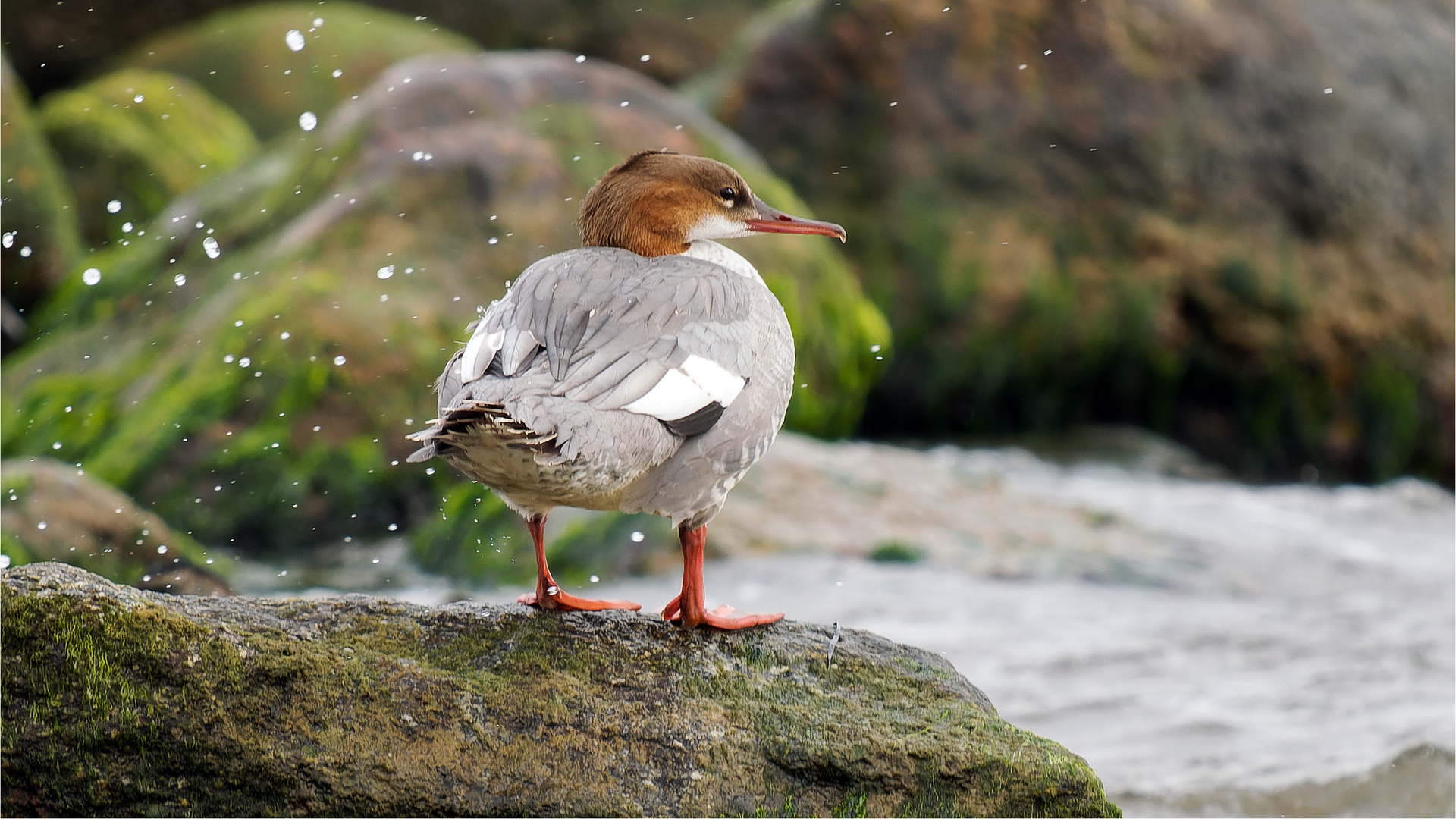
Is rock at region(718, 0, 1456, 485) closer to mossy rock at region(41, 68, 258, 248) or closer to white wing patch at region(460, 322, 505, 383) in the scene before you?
mossy rock at region(41, 68, 258, 248)

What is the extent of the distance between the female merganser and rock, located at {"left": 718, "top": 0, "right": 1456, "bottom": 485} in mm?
6351

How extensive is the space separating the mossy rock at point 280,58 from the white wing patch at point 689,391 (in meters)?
13.1

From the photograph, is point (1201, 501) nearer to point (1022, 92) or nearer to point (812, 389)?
point (812, 389)

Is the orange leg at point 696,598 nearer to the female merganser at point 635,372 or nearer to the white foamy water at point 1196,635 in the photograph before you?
the female merganser at point 635,372

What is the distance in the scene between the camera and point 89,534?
5.17m

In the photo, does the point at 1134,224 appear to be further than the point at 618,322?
Yes

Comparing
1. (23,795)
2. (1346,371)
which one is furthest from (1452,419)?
(23,795)

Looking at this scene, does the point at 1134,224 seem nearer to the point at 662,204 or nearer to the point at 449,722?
the point at 662,204

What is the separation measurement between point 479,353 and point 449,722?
821 millimetres

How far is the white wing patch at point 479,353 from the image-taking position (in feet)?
9.91

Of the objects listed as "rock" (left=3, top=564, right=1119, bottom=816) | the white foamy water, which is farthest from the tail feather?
the white foamy water

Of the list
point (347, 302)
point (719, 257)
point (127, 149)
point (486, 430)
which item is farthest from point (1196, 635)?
point (127, 149)

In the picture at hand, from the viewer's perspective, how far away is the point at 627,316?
3.12m

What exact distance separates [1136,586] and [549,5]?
1247 cm
